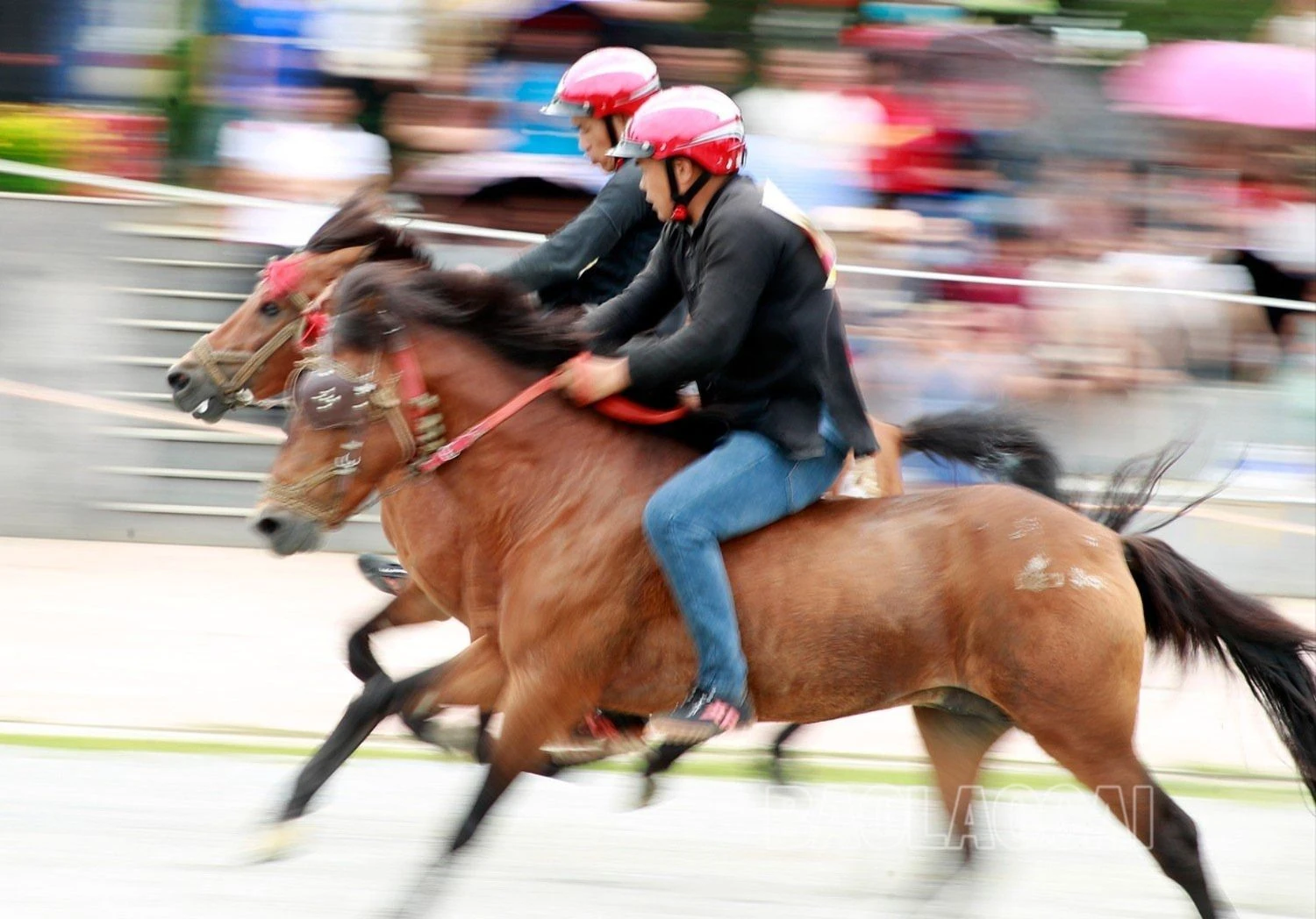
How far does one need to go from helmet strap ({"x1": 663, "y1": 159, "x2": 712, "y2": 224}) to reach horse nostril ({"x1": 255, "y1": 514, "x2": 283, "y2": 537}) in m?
1.30

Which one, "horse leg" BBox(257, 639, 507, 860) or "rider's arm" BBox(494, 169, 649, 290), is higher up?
"rider's arm" BBox(494, 169, 649, 290)

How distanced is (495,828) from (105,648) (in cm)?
243

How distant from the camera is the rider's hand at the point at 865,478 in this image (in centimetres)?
536

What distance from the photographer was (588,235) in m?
5.41

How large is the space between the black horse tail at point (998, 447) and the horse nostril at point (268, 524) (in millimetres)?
2107

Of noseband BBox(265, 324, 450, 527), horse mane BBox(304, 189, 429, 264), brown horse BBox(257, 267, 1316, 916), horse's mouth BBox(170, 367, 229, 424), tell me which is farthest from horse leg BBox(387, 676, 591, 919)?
horse's mouth BBox(170, 367, 229, 424)

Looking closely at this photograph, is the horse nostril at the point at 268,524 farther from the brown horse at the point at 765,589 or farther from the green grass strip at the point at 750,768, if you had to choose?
the green grass strip at the point at 750,768

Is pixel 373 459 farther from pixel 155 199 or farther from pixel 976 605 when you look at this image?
pixel 155 199

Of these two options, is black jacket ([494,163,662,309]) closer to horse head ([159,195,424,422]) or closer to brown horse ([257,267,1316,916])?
horse head ([159,195,424,422])

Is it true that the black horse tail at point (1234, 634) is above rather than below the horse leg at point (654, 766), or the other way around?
above

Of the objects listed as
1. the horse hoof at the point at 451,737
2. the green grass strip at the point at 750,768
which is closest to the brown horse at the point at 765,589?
the horse hoof at the point at 451,737

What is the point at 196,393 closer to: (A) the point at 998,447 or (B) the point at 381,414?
(B) the point at 381,414

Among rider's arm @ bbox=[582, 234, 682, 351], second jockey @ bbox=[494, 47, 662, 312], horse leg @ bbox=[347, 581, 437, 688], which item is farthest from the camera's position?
horse leg @ bbox=[347, 581, 437, 688]

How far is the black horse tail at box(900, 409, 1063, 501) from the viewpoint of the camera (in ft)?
16.9
